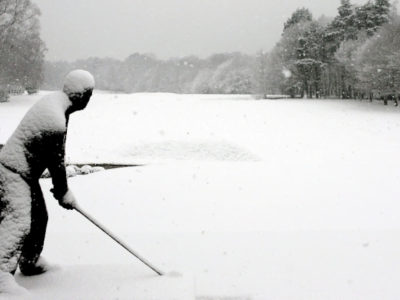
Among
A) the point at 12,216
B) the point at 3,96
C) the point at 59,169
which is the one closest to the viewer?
the point at 12,216

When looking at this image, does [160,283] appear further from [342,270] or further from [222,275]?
[342,270]

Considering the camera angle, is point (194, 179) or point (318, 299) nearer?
point (318, 299)

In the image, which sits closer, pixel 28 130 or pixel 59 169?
pixel 28 130

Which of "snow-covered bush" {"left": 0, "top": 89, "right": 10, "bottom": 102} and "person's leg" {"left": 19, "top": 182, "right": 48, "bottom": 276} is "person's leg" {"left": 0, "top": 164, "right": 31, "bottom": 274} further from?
"snow-covered bush" {"left": 0, "top": 89, "right": 10, "bottom": 102}

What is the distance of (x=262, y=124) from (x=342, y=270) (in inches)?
700

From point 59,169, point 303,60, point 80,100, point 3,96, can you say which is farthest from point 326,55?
point 59,169

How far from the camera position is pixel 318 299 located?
9.94ft

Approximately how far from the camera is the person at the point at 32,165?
7.79 feet

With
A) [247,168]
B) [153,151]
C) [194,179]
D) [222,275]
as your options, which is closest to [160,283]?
[222,275]

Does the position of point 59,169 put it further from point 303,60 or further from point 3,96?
point 303,60

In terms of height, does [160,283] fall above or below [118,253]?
above

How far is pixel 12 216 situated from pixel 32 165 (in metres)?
0.40

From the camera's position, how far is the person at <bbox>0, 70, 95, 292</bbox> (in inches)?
93.4

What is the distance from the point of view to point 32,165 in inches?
98.3
